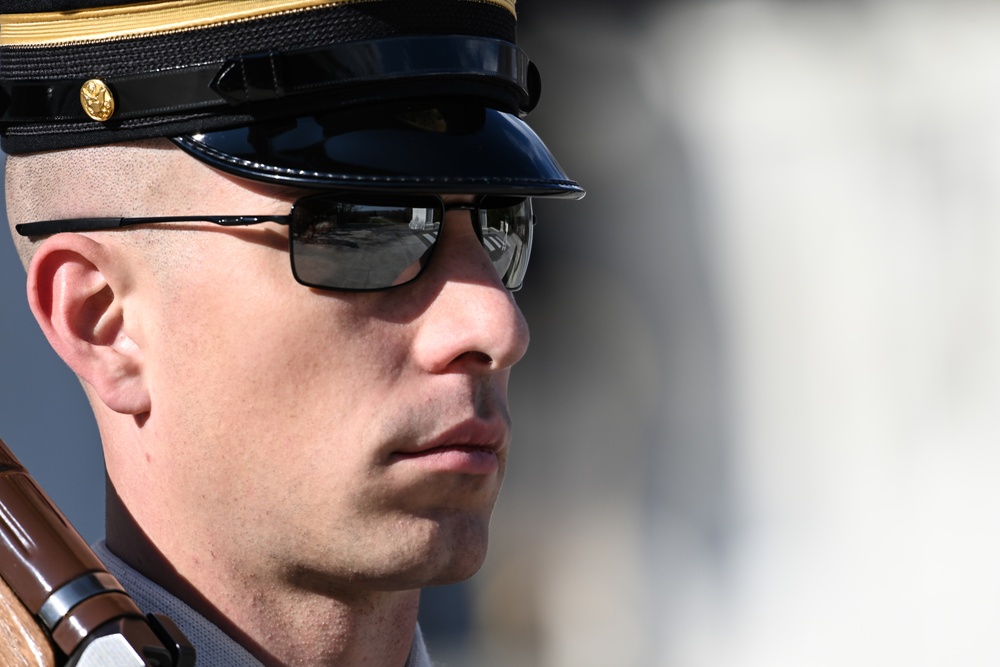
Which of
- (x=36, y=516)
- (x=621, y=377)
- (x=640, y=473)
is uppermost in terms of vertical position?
(x=36, y=516)

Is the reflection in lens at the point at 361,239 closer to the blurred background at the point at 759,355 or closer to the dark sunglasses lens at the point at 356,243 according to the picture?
the dark sunglasses lens at the point at 356,243

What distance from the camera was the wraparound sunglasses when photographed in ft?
5.12

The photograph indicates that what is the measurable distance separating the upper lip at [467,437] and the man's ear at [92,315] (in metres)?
0.35

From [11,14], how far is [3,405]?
44.9 inches

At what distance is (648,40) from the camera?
416 cm

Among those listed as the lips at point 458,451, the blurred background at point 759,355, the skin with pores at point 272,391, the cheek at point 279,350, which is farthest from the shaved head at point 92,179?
the blurred background at point 759,355

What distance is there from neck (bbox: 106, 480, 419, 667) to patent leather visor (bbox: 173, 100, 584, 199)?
1.64 ft

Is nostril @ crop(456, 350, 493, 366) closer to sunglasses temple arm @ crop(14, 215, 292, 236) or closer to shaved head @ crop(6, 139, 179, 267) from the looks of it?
sunglasses temple arm @ crop(14, 215, 292, 236)

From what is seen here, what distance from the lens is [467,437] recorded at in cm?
163

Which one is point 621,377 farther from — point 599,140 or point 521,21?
point 521,21

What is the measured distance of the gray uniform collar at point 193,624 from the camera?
64.8 inches

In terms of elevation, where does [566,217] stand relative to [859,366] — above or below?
above

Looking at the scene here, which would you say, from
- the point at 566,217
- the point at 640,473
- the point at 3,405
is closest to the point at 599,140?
the point at 566,217

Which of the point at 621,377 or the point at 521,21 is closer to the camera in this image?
the point at 521,21
